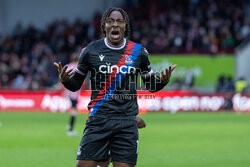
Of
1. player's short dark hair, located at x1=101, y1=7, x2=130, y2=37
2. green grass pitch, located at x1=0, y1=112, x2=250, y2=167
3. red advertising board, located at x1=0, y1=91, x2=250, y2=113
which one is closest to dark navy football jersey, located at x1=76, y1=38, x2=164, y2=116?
player's short dark hair, located at x1=101, y1=7, x2=130, y2=37

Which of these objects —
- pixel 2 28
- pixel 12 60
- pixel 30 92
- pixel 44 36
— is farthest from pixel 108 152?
pixel 2 28

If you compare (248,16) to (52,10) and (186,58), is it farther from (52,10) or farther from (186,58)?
(52,10)

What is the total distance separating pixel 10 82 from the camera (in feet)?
103

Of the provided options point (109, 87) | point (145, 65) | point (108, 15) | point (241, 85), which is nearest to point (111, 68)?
point (109, 87)

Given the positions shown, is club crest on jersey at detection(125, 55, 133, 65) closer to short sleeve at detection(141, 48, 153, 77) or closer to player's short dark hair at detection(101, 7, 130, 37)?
short sleeve at detection(141, 48, 153, 77)

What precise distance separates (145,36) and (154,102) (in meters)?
6.42

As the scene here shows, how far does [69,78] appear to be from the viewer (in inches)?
218

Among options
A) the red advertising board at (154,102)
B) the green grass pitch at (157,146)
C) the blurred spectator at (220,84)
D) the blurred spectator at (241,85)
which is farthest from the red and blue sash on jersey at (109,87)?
the blurred spectator at (220,84)

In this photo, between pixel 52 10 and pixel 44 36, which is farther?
pixel 52 10

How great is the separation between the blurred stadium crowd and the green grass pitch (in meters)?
12.6

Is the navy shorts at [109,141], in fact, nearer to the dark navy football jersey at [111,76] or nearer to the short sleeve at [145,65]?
the dark navy football jersey at [111,76]

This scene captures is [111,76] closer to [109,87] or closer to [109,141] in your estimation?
[109,87]

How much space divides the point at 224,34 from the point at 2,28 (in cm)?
1720

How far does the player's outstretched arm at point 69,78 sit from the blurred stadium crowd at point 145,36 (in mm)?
22533
